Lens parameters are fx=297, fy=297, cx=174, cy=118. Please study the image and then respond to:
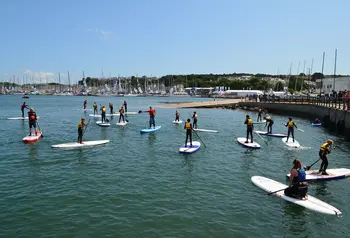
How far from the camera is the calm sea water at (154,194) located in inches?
406

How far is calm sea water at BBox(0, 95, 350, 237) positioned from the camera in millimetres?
10320

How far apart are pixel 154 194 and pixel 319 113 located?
39.1 m

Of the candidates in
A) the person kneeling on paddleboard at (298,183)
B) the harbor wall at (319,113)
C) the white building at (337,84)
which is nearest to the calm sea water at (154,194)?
the person kneeling on paddleboard at (298,183)

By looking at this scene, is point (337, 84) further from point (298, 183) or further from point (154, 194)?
point (154, 194)

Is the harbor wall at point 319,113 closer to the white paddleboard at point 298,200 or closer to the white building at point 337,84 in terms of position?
the white building at point 337,84

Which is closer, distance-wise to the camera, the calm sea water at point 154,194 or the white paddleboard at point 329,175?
the calm sea water at point 154,194

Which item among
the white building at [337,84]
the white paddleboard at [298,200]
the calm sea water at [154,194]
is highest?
the white building at [337,84]

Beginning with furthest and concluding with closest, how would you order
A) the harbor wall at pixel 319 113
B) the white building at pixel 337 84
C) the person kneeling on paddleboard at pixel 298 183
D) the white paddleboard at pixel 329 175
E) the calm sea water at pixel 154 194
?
the white building at pixel 337 84, the harbor wall at pixel 319 113, the white paddleboard at pixel 329 175, the person kneeling on paddleboard at pixel 298 183, the calm sea water at pixel 154 194

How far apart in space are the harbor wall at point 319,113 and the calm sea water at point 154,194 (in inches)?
435

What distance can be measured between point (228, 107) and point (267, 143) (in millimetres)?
48039

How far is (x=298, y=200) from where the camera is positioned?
1243 cm

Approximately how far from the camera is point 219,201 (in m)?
12.7

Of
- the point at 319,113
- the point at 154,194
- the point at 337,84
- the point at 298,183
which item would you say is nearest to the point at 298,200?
the point at 298,183

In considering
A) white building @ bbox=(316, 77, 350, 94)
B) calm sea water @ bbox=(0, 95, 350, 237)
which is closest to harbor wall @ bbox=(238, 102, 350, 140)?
white building @ bbox=(316, 77, 350, 94)
